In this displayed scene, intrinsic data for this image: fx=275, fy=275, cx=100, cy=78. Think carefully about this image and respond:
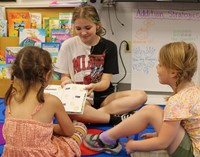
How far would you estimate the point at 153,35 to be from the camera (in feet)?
6.56

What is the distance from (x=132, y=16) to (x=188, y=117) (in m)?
1.20

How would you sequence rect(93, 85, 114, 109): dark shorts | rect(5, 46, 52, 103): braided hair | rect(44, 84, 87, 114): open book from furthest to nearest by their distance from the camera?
rect(93, 85, 114, 109): dark shorts
rect(44, 84, 87, 114): open book
rect(5, 46, 52, 103): braided hair

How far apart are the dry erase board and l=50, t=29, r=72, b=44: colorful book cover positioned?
49 centimetres

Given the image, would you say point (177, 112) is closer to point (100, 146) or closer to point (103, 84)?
point (100, 146)

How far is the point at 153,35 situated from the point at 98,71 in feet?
2.13

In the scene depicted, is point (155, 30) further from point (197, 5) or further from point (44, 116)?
point (44, 116)

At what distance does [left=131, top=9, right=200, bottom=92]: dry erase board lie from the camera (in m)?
1.95

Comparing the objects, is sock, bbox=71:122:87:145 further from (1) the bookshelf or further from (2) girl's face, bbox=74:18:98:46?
(1) the bookshelf

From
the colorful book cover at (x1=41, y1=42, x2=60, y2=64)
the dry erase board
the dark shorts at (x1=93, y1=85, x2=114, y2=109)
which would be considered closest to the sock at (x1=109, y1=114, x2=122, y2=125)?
the dark shorts at (x1=93, y1=85, x2=114, y2=109)

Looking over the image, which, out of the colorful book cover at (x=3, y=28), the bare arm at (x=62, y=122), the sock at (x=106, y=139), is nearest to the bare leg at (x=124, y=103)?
the sock at (x=106, y=139)

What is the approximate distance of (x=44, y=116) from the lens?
944mm

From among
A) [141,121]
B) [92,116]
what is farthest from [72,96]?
[141,121]

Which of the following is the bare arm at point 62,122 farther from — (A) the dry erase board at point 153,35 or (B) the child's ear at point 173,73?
(A) the dry erase board at point 153,35

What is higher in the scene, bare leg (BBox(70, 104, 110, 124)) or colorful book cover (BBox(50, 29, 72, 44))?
colorful book cover (BBox(50, 29, 72, 44))
